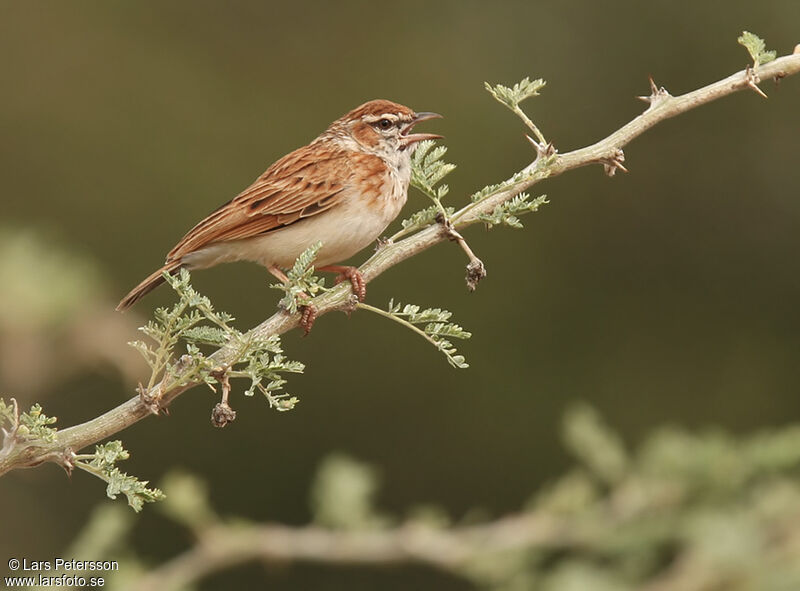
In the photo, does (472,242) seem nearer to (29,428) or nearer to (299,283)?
(299,283)

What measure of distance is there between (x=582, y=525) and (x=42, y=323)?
194 centimetres

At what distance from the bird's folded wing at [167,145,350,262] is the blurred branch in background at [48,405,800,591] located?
110cm

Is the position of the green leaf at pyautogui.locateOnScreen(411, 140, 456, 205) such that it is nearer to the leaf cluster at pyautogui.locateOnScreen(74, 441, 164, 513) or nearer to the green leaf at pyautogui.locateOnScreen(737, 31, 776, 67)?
the green leaf at pyautogui.locateOnScreen(737, 31, 776, 67)

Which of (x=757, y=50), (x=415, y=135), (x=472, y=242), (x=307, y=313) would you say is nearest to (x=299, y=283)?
(x=307, y=313)

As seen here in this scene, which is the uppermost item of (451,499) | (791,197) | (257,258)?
(791,197)

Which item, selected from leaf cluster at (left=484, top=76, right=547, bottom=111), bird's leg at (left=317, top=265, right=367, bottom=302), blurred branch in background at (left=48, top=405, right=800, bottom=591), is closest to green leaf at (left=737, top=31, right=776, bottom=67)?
leaf cluster at (left=484, top=76, right=547, bottom=111)

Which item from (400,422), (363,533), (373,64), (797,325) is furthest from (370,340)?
(363,533)

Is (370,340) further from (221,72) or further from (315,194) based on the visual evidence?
(315,194)

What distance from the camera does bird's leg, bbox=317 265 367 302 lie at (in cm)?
380

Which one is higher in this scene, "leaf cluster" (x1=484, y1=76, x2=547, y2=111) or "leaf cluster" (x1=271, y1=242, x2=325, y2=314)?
"leaf cluster" (x1=484, y1=76, x2=547, y2=111)

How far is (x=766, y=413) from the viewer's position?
55.2 feet

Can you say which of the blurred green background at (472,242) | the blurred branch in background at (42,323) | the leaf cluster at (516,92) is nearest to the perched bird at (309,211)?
the blurred branch in background at (42,323)

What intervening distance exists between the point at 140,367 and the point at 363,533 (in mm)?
1065

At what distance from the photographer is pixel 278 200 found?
Result: 559cm
